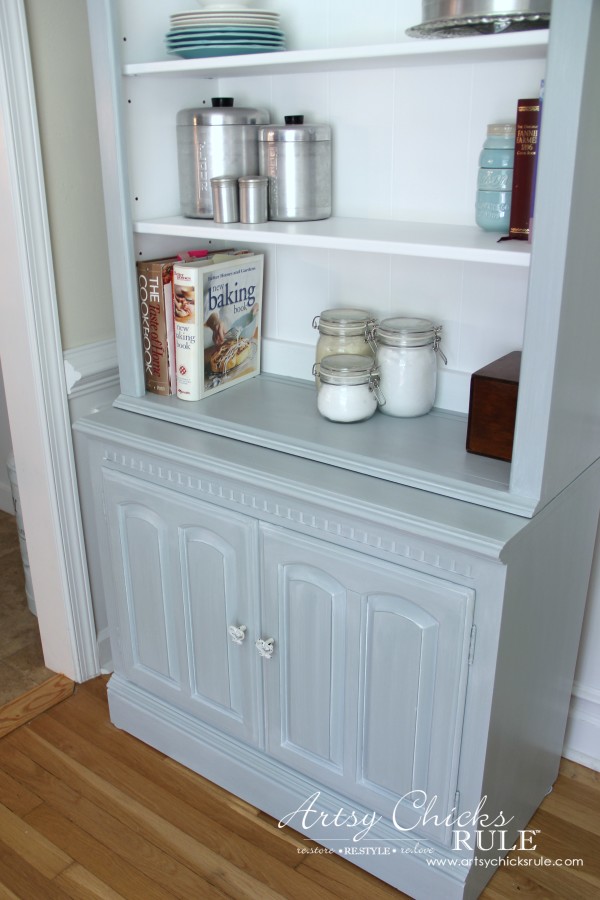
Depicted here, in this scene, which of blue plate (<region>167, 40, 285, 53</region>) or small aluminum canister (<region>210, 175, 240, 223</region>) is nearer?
blue plate (<region>167, 40, 285, 53</region>)

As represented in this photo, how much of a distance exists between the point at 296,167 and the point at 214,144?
0.19 m

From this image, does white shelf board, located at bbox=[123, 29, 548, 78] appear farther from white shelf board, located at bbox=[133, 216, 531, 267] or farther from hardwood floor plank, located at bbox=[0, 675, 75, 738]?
hardwood floor plank, located at bbox=[0, 675, 75, 738]

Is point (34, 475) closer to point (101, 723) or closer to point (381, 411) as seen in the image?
point (101, 723)

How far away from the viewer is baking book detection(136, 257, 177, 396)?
5.76ft

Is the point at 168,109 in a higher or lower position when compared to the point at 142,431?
higher

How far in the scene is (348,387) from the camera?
162cm

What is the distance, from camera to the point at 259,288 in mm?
1897

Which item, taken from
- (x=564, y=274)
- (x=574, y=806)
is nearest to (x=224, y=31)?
(x=564, y=274)

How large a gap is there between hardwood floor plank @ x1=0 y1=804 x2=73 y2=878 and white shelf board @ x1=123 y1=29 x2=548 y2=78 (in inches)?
62.2

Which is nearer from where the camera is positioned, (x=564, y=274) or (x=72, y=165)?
(x=564, y=274)

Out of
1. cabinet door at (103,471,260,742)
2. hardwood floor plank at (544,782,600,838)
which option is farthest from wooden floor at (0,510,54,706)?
hardwood floor plank at (544,782,600,838)

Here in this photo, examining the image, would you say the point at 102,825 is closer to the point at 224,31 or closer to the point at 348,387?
the point at 348,387

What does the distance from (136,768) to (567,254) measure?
1491 millimetres

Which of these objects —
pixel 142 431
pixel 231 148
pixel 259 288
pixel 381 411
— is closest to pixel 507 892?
pixel 381 411
